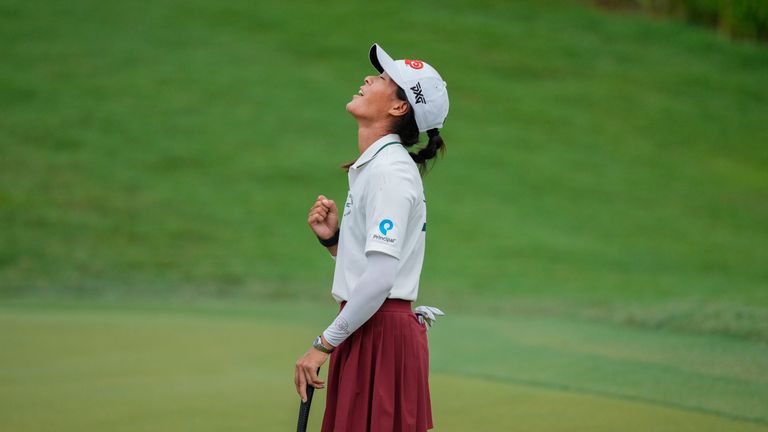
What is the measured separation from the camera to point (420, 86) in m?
2.60

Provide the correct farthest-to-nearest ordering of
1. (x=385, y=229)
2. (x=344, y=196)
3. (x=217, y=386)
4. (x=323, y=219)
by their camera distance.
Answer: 1. (x=344, y=196)
2. (x=217, y=386)
3. (x=323, y=219)
4. (x=385, y=229)

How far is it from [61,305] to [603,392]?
409 centimetres

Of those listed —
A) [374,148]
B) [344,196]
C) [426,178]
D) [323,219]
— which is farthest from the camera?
[426,178]

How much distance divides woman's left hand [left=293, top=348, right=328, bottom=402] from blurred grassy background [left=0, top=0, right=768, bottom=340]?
4.71 m

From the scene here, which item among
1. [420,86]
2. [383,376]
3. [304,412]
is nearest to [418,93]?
[420,86]

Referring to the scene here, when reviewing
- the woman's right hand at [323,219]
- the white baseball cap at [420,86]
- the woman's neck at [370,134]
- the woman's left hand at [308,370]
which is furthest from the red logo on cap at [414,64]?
the woman's left hand at [308,370]

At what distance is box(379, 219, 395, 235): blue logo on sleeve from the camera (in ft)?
7.87

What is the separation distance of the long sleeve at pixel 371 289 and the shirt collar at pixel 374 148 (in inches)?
10.3

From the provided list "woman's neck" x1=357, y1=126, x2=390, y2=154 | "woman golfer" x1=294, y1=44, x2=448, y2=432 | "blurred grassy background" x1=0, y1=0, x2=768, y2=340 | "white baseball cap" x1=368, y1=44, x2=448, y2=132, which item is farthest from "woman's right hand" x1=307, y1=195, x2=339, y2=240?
"blurred grassy background" x1=0, y1=0, x2=768, y2=340

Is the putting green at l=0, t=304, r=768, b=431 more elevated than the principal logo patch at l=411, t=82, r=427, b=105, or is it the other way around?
the principal logo patch at l=411, t=82, r=427, b=105

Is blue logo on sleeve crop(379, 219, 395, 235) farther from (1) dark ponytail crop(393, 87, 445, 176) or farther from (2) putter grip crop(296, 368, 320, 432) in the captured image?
(2) putter grip crop(296, 368, 320, 432)

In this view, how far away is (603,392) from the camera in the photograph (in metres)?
4.79

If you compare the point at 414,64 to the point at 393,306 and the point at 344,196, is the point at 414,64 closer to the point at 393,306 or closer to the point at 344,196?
the point at 393,306

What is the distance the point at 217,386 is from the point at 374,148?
2402 mm
